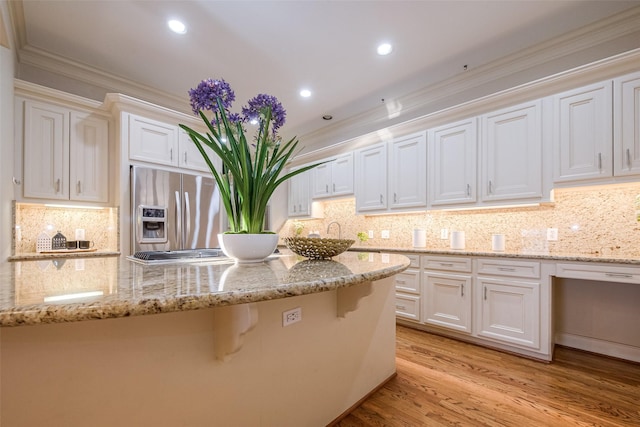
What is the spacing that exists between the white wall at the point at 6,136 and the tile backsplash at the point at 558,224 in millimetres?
3980

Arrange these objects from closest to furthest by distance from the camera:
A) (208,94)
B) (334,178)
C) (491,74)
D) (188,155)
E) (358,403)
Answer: (208,94)
(358,403)
(491,74)
(188,155)
(334,178)

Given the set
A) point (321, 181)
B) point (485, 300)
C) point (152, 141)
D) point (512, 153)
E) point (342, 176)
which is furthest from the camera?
point (321, 181)

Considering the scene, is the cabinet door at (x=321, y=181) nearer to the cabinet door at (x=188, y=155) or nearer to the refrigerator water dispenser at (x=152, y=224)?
the cabinet door at (x=188, y=155)

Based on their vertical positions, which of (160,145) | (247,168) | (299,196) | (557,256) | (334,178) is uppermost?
(160,145)

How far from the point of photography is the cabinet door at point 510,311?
2.43 meters

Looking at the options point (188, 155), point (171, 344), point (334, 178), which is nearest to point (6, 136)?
point (188, 155)

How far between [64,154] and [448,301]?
4203mm

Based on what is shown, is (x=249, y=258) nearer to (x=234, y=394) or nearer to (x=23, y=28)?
(x=234, y=394)

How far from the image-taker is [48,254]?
9.21ft

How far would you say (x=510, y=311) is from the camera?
2.55 metres

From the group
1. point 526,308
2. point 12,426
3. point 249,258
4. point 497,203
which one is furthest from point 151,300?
point 497,203

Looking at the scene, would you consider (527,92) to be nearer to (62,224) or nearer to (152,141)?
(152,141)

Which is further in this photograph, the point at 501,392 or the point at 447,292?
the point at 447,292

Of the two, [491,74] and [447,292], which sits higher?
[491,74]
